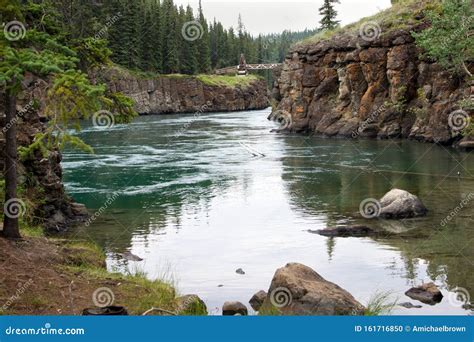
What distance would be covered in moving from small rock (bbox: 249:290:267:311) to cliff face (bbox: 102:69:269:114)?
340ft

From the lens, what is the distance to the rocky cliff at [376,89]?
195ft

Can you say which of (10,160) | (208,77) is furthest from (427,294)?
(208,77)

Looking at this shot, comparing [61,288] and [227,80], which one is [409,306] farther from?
[227,80]

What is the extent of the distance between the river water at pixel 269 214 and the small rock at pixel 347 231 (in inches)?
28.4

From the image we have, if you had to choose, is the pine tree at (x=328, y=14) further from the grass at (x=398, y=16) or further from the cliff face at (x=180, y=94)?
the cliff face at (x=180, y=94)

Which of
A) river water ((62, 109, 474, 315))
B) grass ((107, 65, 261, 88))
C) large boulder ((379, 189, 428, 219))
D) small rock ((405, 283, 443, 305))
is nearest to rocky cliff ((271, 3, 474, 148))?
river water ((62, 109, 474, 315))

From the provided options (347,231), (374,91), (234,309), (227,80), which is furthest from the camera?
(227,80)

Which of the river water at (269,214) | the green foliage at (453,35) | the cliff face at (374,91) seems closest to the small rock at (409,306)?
the river water at (269,214)

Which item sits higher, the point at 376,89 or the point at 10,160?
the point at 376,89

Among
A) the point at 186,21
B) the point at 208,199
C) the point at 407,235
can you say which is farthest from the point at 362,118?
the point at 186,21

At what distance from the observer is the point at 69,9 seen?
10862 cm

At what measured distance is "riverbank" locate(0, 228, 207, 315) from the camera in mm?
12406

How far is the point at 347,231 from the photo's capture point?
25234 millimetres

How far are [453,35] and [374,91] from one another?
1841 centimetres
